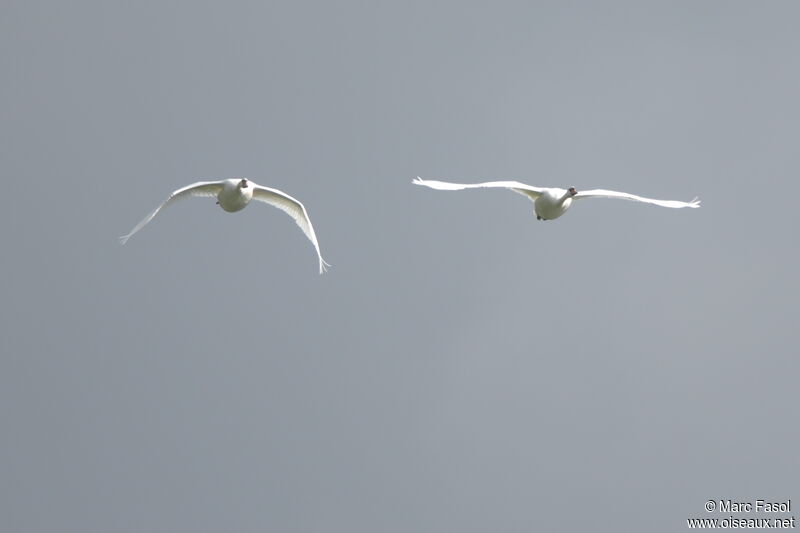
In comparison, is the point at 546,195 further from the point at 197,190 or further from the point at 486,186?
the point at 197,190

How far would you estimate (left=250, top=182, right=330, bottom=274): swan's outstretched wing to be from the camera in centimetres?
6638

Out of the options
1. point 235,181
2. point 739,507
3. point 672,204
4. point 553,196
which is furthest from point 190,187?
point 739,507

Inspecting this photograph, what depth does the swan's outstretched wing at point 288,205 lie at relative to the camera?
66.4 metres

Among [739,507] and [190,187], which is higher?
[190,187]

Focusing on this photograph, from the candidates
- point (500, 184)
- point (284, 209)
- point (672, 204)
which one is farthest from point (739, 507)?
point (284, 209)

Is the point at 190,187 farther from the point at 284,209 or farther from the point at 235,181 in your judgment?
the point at 284,209

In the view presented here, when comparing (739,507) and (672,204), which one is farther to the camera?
(739,507)

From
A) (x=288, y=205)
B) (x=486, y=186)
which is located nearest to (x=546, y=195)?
(x=486, y=186)

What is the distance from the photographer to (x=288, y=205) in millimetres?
67438

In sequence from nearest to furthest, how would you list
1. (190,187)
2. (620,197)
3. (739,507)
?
1. (190,187)
2. (620,197)
3. (739,507)

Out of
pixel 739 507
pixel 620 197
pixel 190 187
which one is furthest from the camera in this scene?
pixel 739 507

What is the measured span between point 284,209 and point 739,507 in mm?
26695

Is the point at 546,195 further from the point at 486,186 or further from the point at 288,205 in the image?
the point at 288,205

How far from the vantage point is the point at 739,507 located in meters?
74.6
